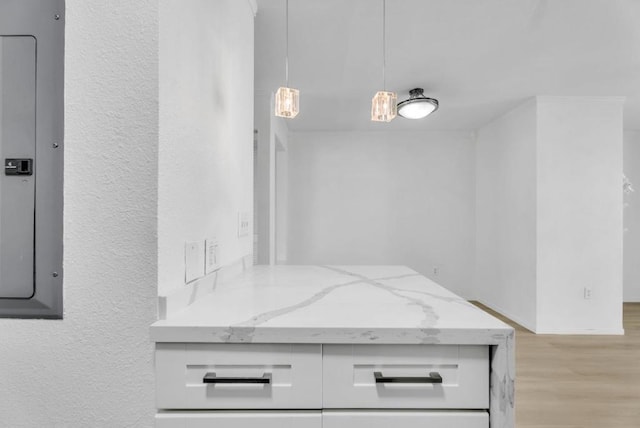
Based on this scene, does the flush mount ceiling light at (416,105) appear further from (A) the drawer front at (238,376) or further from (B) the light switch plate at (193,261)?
(A) the drawer front at (238,376)

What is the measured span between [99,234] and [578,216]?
416cm

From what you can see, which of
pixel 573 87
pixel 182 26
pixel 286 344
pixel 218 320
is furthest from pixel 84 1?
pixel 573 87

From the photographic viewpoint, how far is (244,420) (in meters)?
0.78

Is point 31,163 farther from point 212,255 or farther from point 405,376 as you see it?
point 405,376

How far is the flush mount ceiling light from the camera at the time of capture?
3273mm

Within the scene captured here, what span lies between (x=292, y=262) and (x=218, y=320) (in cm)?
424

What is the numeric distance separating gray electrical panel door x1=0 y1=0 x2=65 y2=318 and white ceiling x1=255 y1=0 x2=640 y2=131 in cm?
138

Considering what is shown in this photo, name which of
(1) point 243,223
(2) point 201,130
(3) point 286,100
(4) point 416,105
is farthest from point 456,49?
(2) point 201,130

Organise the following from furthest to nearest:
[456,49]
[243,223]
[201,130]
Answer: [456,49] < [243,223] < [201,130]

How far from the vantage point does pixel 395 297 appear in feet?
3.53

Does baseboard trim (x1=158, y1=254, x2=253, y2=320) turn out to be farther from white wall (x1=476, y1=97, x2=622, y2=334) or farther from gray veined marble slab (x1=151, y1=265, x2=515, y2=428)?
white wall (x1=476, y1=97, x2=622, y2=334)

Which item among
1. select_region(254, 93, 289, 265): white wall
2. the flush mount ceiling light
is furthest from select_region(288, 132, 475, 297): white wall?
select_region(254, 93, 289, 265): white wall

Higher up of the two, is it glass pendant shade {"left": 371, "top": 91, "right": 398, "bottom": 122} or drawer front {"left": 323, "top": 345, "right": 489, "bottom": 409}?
glass pendant shade {"left": 371, "top": 91, "right": 398, "bottom": 122}

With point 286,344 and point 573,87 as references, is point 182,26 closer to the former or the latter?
point 286,344
